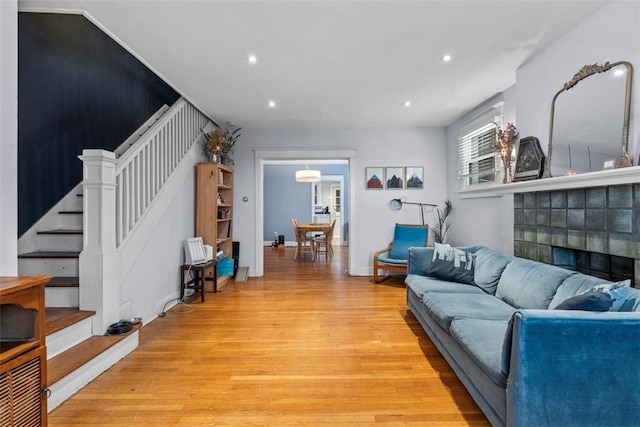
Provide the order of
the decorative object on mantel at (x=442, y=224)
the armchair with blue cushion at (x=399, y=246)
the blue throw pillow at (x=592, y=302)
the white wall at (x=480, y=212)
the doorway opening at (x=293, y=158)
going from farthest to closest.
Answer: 1. the doorway opening at (x=293, y=158)
2. the decorative object on mantel at (x=442, y=224)
3. the armchair with blue cushion at (x=399, y=246)
4. the white wall at (x=480, y=212)
5. the blue throw pillow at (x=592, y=302)

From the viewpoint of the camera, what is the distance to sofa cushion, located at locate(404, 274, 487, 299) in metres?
2.73

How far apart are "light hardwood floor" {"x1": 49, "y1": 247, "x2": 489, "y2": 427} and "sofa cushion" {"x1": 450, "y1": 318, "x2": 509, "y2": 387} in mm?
384

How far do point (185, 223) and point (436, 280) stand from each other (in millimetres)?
3174

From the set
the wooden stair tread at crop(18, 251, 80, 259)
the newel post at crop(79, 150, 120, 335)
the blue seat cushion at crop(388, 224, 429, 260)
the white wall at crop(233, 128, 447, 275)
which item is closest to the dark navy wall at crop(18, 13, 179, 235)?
the wooden stair tread at crop(18, 251, 80, 259)

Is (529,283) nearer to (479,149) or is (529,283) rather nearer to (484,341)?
(484,341)

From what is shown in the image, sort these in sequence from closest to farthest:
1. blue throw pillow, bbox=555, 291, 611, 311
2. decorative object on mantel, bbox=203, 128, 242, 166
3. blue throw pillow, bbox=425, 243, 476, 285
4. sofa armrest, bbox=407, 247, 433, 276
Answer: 1. blue throw pillow, bbox=555, 291, 611, 311
2. blue throw pillow, bbox=425, 243, 476, 285
3. sofa armrest, bbox=407, 247, 433, 276
4. decorative object on mantel, bbox=203, 128, 242, 166

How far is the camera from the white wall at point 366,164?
510 cm

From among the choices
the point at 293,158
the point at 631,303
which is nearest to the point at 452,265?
the point at 631,303

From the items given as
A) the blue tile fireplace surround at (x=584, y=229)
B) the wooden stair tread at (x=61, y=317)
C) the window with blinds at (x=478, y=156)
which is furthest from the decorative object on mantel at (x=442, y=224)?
the wooden stair tread at (x=61, y=317)

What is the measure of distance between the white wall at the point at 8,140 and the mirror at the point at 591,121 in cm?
373

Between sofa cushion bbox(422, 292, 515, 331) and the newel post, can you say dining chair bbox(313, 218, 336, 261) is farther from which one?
the newel post

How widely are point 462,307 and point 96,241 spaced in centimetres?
291

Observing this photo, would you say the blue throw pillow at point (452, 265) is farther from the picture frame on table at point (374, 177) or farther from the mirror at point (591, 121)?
the picture frame on table at point (374, 177)

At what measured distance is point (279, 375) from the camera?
2.10 metres
